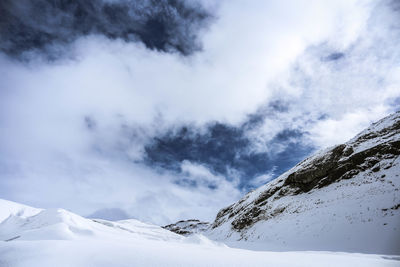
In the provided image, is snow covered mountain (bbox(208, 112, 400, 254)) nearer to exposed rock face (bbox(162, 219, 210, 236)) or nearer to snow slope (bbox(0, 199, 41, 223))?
snow slope (bbox(0, 199, 41, 223))

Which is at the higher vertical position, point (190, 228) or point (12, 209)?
point (190, 228)

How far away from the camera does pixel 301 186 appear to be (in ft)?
84.2

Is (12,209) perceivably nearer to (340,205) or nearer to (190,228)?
(340,205)

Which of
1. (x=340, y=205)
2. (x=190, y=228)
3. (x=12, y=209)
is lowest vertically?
(x=12, y=209)

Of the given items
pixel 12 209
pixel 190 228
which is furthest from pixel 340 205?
pixel 190 228

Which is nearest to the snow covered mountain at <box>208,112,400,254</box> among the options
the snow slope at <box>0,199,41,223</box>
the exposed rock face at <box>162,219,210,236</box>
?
the snow slope at <box>0,199,41,223</box>

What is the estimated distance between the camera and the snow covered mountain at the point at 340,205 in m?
11.5

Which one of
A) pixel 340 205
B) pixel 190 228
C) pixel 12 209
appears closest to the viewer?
pixel 12 209

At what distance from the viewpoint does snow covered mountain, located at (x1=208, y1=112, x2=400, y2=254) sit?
11.5 metres

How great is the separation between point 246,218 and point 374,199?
1769cm

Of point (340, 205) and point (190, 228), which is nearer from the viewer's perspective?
point (340, 205)

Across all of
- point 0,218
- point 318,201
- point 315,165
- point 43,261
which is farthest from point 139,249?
point 315,165

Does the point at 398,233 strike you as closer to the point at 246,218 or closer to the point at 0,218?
the point at 246,218

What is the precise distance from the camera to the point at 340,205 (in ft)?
52.2
